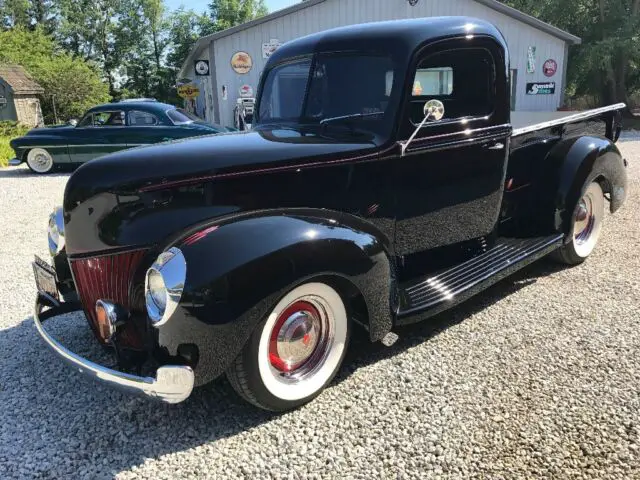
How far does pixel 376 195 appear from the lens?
299 centimetres

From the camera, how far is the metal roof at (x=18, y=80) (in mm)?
27703

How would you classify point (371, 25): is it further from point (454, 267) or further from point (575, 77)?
point (575, 77)

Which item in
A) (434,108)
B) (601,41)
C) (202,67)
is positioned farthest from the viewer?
(601,41)

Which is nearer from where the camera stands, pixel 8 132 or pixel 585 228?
pixel 585 228

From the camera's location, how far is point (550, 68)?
18375 mm

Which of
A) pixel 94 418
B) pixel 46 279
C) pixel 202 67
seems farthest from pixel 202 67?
pixel 94 418

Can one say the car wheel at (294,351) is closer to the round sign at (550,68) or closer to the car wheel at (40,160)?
the car wheel at (40,160)

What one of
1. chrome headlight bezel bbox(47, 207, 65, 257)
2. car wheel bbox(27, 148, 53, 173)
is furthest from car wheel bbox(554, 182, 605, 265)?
car wheel bbox(27, 148, 53, 173)

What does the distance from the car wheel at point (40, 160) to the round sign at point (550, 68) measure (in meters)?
16.2

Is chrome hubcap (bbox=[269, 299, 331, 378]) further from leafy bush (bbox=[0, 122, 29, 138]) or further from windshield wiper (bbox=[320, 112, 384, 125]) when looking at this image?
leafy bush (bbox=[0, 122, 29, 138])

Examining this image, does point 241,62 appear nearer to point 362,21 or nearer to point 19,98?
point 362,21

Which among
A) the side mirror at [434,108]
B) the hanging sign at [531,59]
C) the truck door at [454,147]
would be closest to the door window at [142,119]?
the truck door at [454,147]

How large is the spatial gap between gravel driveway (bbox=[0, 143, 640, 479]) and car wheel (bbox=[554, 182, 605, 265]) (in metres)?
0.81

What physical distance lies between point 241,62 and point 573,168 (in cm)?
1318
